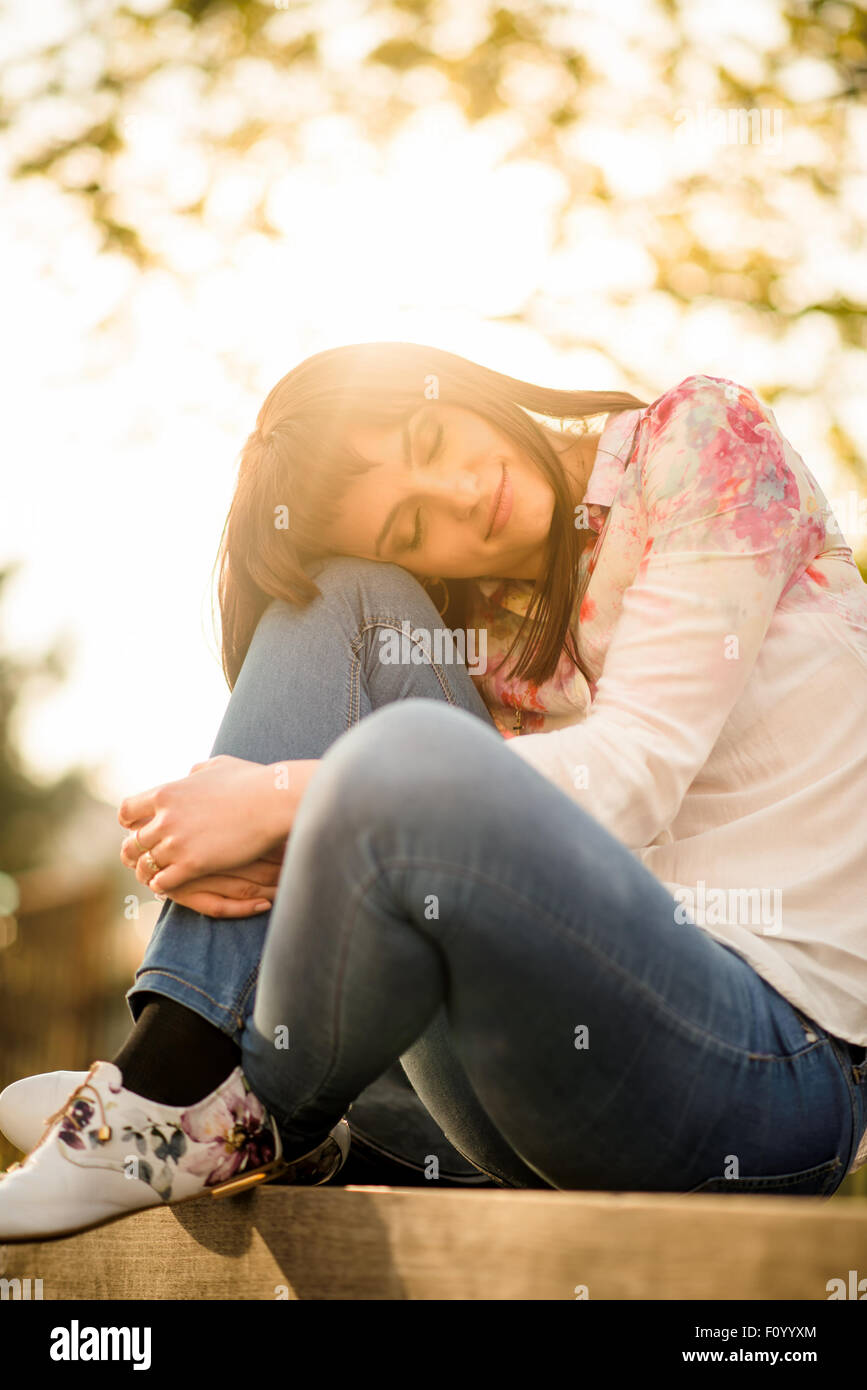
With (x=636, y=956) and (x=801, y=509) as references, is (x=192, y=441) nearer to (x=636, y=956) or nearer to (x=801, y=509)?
(x=801, y=509)

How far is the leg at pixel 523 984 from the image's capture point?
942 millimetres

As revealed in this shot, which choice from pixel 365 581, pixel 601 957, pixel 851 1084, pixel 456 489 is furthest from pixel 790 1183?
pixel 456 489

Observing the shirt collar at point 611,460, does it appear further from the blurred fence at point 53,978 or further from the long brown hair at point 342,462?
the blurred fence at point 53,978

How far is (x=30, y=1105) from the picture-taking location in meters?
1.39

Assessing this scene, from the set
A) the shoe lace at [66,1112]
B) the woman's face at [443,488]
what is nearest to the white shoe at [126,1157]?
the shoe lace at [66,1112]

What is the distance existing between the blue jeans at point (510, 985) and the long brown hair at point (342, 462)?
2.02 ft

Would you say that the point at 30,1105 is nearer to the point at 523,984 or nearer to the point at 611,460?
the point at 523,984

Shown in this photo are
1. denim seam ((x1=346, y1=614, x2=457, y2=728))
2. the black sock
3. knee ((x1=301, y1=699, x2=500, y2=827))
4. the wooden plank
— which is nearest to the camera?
the wooden plank

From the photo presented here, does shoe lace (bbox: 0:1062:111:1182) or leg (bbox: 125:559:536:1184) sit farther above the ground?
leg (bbox: 125:559:536:1184)

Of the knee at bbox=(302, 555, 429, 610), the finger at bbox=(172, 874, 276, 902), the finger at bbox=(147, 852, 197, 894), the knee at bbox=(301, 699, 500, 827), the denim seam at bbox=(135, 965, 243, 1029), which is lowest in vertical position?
the denim seam at bbox=(135, 965, 243, 1029)

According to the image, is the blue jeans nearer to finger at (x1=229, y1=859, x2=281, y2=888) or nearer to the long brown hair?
finger at (x1=229, y1=859, x2=281, y2=888)

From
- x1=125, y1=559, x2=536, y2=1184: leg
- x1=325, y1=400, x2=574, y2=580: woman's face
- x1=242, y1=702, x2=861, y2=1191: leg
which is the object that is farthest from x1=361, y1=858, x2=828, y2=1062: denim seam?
x1=325, y1=400, x2=574, y2=580: woman's face

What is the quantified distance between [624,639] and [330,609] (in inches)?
16.3

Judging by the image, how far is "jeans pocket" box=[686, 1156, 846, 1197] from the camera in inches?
45.3
